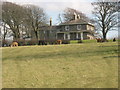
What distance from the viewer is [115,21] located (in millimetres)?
51906

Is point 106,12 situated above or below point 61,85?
above

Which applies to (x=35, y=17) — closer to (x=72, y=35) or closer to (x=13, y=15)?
(x=13, y=15)

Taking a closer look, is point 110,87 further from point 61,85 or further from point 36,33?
point 36,33

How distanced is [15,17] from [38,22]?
23.1 feet

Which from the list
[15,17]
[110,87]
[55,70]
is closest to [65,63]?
[55,70]

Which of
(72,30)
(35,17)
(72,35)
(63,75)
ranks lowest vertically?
(63,75)

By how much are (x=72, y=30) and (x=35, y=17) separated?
416 inches

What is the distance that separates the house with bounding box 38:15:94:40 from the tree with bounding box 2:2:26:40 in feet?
26.9

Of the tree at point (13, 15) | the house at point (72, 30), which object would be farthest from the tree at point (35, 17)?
the house at point (72, 30)

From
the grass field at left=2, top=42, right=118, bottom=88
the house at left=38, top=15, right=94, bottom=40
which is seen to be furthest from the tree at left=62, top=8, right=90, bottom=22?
the grass field at left=2, top=42, right=118, bottom=88

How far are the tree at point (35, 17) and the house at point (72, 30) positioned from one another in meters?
3.02

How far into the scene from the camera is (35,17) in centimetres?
5506

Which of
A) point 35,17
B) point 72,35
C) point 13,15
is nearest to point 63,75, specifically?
point 13,15

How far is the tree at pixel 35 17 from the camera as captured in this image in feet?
176
